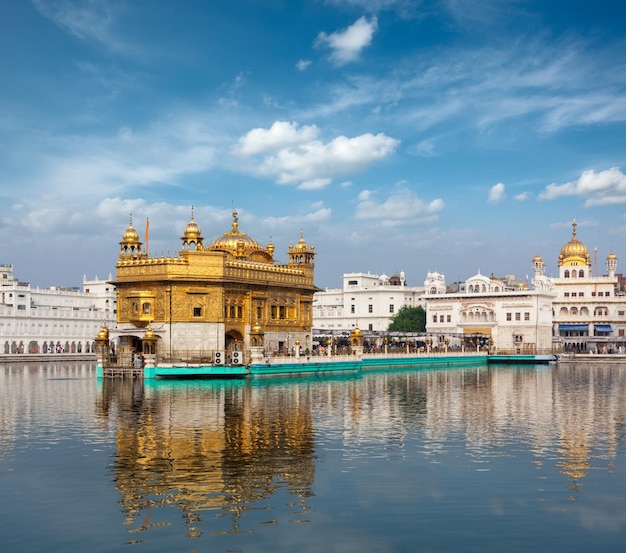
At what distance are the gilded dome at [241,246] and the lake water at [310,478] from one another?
29.3 meters

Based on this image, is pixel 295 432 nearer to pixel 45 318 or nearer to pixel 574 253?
pixel 45 318

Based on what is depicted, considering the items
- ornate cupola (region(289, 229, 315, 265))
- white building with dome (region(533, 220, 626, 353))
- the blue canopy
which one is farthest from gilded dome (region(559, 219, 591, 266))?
ornate cupola (region(289, 229, 315, 265))

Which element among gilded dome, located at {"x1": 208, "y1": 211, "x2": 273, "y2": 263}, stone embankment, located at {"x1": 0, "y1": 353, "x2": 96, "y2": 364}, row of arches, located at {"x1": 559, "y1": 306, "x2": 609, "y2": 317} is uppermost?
gilded dome, located at {"x1": 208, "y1": 211, "x2": 273, "y2": 263}

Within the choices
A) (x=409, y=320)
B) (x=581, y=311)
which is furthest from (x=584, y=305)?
(x=409, y=320)

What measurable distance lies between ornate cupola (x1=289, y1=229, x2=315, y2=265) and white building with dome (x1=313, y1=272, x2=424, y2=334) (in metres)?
51.0

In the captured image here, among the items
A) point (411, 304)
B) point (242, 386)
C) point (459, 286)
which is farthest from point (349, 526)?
point (411, 304)

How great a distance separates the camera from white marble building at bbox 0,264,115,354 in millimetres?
96750

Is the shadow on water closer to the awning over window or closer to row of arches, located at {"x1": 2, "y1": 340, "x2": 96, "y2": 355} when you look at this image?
row of arches, located at {"x1": 2, "y1": 340, "x2": 96, "y2": 355}

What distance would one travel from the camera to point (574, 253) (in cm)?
10731

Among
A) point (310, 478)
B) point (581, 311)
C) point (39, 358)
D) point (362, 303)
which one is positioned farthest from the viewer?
point (362, 303)

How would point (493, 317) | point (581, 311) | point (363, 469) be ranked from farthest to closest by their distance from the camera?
point (581, 311), point (493, 317), point (363, 469)

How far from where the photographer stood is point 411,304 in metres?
122

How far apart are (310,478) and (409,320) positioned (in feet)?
304

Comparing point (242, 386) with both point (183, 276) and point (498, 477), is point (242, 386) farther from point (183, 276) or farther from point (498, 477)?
point (498, 477)
